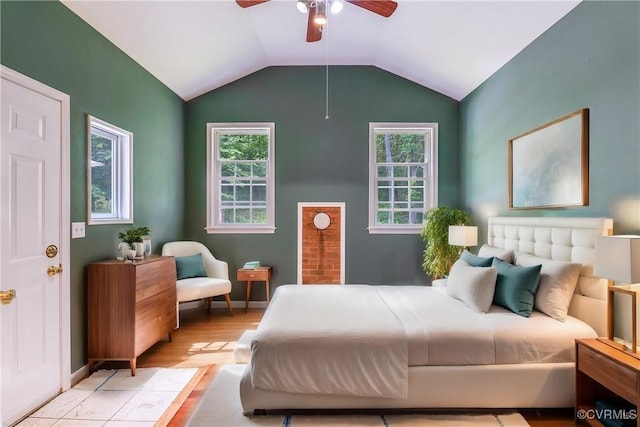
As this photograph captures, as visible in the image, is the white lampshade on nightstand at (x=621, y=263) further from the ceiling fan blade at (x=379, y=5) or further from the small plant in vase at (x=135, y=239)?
the small plant in vase at (x=135, y=239)

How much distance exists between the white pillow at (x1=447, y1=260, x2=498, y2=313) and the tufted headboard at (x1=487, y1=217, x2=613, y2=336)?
535mm

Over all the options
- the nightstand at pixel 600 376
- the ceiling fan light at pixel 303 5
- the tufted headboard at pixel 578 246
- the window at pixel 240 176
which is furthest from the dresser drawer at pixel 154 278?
the tufted headboard at pixel 578 246

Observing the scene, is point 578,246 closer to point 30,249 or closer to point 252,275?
point 252,275

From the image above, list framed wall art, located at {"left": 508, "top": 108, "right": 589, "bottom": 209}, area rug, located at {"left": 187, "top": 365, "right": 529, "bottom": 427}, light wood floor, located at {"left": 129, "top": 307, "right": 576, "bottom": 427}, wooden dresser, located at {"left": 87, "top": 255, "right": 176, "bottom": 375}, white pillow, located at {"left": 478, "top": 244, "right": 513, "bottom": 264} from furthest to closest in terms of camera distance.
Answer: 1. white pillow, located at {"left": 478, "top": 244, "right": 513, "bottom": 264}
2. wooden dresser, located at {"left": 87, "top": 255, "right": 176, "bottom": 375}
3. framed wall art, located at {"left": 508, "top": 108, "right": 589, "bottom": 209}
4. light wood floor, located at {"left": 129, "top": 307, "right": 576, "bottom": 427}
5. area rug, located at {"left": 187, "top": 365, "right": 529, "bottom": 427}

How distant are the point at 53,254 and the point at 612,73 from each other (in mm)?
4026

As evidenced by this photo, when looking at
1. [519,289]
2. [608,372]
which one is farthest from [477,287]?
[608,372]

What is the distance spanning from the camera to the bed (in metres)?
1.98

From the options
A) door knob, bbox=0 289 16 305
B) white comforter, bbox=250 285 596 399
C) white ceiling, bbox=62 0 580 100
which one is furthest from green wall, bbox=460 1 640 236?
door knob, bbox=0 289 16 305

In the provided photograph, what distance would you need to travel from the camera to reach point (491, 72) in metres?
3.75

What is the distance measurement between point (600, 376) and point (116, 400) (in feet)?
9.95

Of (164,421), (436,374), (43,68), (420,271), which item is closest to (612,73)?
(436,374)

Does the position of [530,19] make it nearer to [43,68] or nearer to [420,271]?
[420,271]

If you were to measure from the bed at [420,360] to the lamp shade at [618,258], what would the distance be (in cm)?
41

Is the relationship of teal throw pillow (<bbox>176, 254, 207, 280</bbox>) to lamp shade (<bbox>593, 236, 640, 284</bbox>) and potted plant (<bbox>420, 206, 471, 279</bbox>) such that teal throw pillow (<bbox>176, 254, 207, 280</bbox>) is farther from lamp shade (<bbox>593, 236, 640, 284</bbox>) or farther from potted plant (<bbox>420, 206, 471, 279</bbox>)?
lamp shade (<bbox>593, 236, 640, 284</bbox>)
